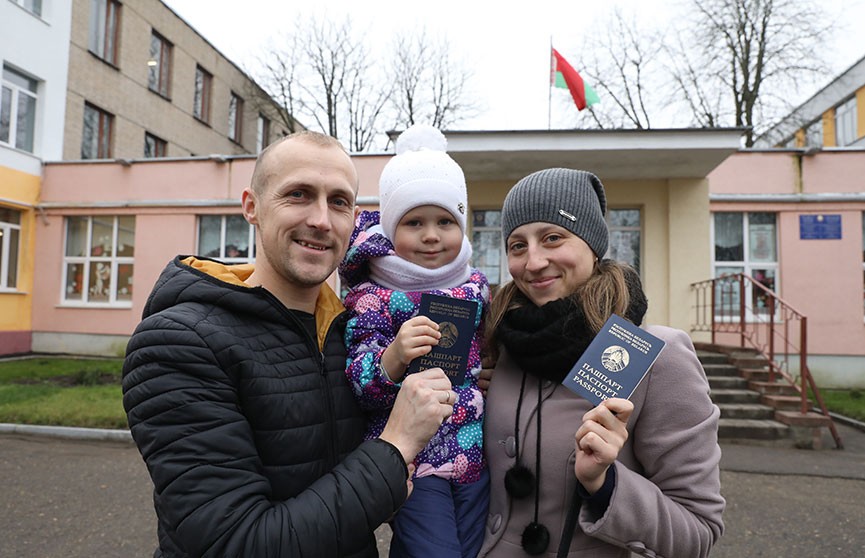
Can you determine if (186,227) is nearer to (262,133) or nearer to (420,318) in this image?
(420,318)

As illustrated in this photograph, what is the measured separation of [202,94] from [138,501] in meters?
21.6

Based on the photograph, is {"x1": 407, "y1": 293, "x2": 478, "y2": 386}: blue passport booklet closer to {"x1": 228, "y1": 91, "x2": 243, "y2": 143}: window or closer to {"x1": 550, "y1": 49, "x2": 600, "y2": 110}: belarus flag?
{"x1": 550, "y1": 49, "x2": 600, "y2": 110}: belarus flag

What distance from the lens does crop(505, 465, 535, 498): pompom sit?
1689 millimetres

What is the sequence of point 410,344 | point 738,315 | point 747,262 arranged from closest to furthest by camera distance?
point 410,344
point 738,315
point 747,262

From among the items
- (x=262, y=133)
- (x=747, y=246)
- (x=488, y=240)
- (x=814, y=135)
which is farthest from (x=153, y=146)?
(x=814, y=135)

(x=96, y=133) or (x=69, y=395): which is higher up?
(x=96, y=133)

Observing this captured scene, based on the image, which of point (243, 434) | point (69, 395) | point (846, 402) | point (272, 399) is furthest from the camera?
point (846, 402)

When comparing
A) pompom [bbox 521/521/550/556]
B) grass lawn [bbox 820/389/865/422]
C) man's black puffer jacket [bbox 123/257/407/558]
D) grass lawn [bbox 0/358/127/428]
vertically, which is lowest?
grass lawn [bbox 820/389/865/422]

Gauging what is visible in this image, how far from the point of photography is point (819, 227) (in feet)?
39.4

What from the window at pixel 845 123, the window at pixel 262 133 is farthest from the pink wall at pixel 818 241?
the window at pixel 262 133

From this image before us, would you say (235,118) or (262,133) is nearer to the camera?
(235,118)

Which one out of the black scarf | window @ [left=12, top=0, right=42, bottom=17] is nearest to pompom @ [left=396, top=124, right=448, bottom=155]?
the black scarf

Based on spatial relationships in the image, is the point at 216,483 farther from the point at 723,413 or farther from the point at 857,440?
the point at 857,440

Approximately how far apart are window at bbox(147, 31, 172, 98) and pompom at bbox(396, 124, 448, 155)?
2111cm
